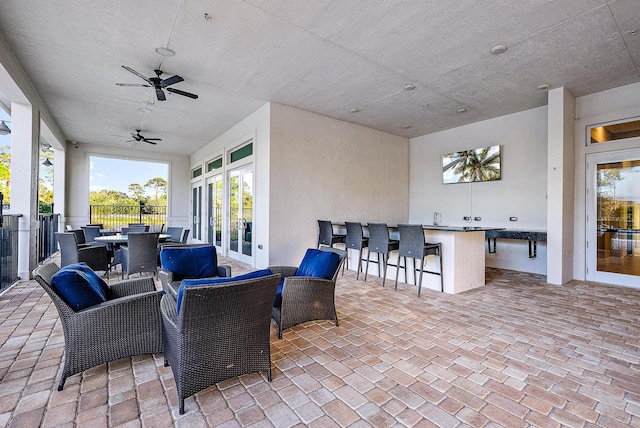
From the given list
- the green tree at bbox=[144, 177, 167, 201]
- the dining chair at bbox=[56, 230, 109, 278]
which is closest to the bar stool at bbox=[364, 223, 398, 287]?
the dining chair at bbox=[56, 230, 109, 278]

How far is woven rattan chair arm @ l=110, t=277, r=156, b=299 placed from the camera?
8.45 ft

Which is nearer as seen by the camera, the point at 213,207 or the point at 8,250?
the point at 8,250

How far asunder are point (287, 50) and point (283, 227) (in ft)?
10.3

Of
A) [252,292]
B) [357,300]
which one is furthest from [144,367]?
[357,300]

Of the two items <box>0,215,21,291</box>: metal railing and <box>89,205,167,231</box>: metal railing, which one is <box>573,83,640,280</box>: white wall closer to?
<box>0,215,21,291</box>: metal railing

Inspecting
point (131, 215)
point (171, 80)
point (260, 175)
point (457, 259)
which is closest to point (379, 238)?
point (457, 259)

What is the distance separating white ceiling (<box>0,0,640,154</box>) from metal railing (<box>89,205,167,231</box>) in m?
5.28

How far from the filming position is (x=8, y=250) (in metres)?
4.45

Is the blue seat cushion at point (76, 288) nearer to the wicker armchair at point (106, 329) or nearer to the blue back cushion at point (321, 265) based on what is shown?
the wicker armchair at point (106, 329)

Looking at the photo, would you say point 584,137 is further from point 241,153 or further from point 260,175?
point 241,153

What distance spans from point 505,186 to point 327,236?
4.00 meters

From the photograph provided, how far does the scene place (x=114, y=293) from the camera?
2553 mm

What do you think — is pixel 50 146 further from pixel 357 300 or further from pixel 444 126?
pixel 444 126

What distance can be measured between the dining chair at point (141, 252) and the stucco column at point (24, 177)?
5.18ft
